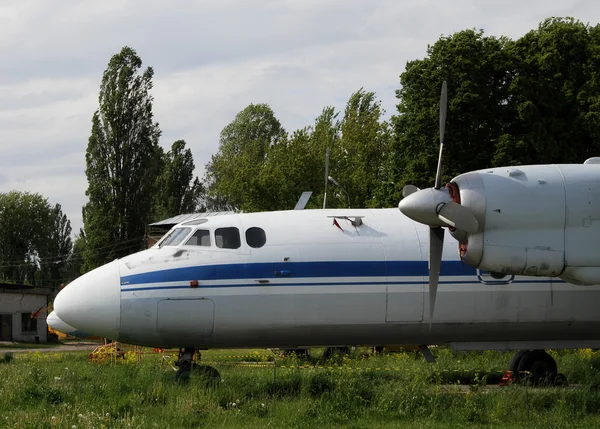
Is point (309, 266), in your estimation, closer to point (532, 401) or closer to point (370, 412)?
point (370, 412)

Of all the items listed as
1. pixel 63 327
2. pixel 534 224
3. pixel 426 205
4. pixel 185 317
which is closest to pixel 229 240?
pixel 185 317

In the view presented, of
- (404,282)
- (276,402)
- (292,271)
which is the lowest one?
(276,402)

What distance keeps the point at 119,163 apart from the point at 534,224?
5255cm

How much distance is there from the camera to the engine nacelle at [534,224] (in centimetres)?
1345

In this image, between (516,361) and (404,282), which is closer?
(404,282)

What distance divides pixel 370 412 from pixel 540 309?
4.68 m

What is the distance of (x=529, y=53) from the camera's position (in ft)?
128

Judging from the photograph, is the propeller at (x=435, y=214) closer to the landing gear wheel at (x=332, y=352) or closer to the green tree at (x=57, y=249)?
the landing gear wheel at (x=332, y=352)

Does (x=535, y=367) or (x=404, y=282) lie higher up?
(x=404, y=282)

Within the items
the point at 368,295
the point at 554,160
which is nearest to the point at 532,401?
the point at 368,295

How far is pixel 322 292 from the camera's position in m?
15.5

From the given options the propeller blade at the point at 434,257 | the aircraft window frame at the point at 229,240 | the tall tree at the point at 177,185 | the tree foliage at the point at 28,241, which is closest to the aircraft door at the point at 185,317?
the aircraft window frame at the point at 229,240

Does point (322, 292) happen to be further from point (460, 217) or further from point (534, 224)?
point (534, 224)

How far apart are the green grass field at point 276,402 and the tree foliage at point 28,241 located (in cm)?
8206
